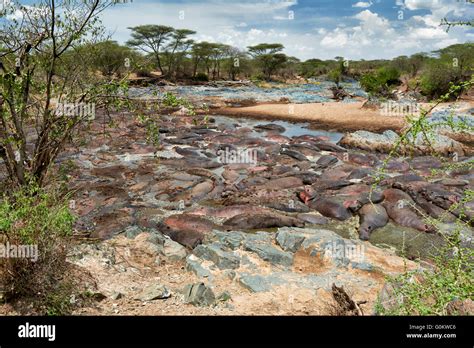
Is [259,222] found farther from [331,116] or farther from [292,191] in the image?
[331,116]

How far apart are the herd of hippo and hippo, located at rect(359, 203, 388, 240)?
0.03 m

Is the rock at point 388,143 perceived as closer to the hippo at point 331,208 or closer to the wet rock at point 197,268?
the hippo at point 331,208

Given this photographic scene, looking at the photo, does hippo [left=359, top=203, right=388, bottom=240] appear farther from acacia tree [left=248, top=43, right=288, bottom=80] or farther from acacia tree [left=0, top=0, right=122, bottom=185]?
acacia tree [left=248, top=43, right=288, bottom=80]

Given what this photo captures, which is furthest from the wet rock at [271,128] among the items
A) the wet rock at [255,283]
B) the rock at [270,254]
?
the wet rock at [255,283]

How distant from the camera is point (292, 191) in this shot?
11945 millimetres

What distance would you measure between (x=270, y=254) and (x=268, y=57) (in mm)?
59741

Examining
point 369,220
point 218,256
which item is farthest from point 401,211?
point 218,256

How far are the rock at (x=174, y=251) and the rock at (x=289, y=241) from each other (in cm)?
207

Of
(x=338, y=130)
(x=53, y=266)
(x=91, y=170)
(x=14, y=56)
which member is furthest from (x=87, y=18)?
(x=338, y=130)

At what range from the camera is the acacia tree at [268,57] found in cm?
6294

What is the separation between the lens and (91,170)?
13516mm

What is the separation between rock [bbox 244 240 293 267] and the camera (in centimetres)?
745
